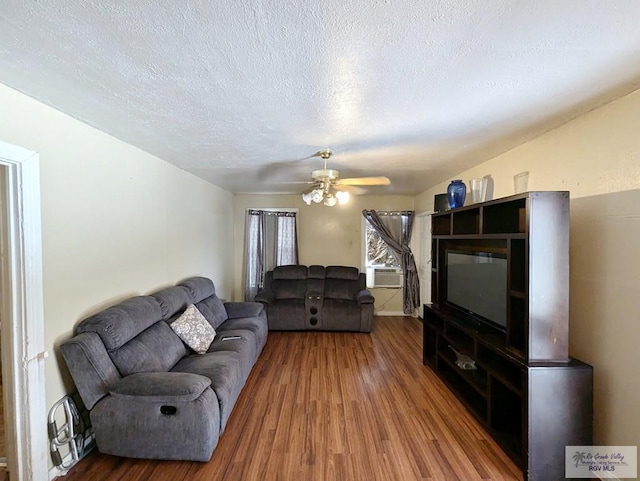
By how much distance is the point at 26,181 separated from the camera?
1667 millimetres

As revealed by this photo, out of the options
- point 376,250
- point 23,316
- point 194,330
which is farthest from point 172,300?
point 376,250

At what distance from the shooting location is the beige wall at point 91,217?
1812 mm

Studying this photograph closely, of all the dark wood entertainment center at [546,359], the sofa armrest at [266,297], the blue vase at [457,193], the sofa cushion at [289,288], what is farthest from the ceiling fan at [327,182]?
the sofa cushion at [289,288]

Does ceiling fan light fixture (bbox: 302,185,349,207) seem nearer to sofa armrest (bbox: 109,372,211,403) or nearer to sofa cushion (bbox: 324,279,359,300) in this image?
sofa armrest (bbox: 109,372,211,403)

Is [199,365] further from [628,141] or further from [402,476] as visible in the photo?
[628,141]

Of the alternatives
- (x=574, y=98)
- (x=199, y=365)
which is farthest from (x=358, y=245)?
(x=574, y=98)

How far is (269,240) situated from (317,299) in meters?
1.62

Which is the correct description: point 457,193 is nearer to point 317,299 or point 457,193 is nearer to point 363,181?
point 363,181

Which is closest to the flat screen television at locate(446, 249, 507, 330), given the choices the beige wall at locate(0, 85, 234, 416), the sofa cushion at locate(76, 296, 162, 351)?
the sofa cushion at locate(76, 296, 162, 351)

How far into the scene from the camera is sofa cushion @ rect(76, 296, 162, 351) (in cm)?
203

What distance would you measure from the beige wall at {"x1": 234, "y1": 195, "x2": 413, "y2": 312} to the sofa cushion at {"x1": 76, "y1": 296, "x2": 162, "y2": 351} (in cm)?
341

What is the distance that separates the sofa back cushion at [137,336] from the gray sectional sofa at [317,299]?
206 cm

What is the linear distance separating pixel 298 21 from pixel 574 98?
1663mm

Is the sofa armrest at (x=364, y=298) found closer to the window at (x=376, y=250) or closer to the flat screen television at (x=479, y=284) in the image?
the window at (x=376, y=250)
